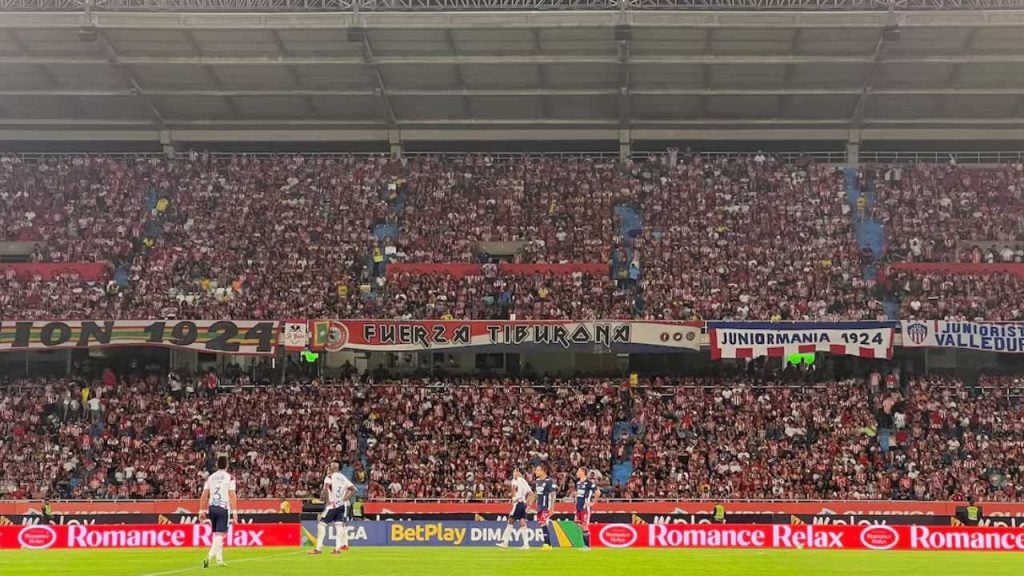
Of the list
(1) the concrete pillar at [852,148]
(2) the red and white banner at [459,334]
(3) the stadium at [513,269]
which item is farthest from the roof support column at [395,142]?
(1) the concrete pillar at [852,148]

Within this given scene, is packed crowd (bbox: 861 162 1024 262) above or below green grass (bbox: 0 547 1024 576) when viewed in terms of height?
above

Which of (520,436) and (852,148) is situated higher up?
(852,148)

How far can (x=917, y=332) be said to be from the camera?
41.8 metres

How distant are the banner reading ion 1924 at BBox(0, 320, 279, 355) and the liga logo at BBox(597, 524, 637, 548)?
15.9 m

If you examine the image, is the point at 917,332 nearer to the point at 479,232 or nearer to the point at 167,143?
the point at 479,232

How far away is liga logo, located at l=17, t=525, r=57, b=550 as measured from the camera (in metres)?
30.7

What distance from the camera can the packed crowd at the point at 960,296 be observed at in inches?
1686

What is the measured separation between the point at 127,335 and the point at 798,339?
2349 centimetres

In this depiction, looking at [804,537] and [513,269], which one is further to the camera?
[513,269]

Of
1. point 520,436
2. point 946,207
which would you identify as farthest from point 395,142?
point 946,207

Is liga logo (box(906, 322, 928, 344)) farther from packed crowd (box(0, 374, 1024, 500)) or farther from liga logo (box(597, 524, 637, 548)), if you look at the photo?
liga logo (box(597, 524, 637, 548))

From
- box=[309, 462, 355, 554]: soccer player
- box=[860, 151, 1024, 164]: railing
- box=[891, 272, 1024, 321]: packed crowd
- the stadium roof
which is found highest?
the stadium roof

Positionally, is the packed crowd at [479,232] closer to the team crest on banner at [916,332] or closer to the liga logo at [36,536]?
the team crest on banner at [916,332]

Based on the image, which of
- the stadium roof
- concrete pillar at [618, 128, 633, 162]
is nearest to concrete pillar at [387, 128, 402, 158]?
the stadium roof
